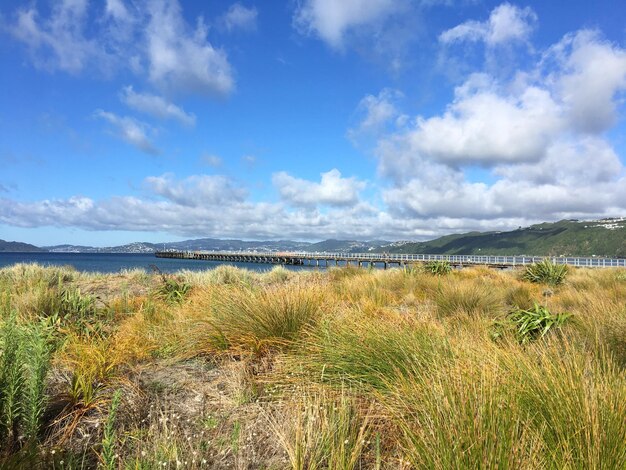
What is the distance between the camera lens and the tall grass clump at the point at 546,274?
14.0 m

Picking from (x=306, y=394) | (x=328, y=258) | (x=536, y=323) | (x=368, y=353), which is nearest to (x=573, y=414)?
(x=368, y=353)

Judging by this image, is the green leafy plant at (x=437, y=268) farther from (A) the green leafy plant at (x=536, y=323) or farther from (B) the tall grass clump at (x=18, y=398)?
(B) the tall grass clump at (x=18, y=398)

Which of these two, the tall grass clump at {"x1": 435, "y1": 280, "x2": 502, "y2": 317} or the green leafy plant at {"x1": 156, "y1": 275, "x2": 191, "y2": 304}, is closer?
the tall grass clump at {"x1": 435, "y1": 280, "x2": 502, "y2": 317}

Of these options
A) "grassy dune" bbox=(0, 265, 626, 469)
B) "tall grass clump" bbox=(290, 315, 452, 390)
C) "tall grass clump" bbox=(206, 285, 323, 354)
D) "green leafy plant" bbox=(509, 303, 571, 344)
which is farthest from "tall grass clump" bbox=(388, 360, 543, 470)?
"green leafy plant" bbox=(509, 303, 571, 344)

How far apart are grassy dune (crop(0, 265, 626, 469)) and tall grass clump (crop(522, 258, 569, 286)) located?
30.9ft

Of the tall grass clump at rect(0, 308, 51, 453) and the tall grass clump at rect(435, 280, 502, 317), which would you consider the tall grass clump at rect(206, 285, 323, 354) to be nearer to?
the tall grass clump at rect(0, 308, 51, 453)

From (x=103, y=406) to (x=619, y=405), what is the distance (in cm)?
378

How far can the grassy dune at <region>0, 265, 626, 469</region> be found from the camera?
2133 mm

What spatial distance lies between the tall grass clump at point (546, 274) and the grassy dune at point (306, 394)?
942cm

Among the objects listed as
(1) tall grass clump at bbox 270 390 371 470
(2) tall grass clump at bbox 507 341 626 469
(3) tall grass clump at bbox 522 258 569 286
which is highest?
(2) tall grass clump at bbox 507 341 626 469

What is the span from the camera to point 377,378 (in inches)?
130

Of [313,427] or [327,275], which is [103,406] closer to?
[313,427]

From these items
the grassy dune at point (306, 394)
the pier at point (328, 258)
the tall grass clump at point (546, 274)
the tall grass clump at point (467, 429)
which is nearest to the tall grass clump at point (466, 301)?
the grassy dune at point (306, 394)

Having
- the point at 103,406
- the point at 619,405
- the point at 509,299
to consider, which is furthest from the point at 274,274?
the point at 619,405
